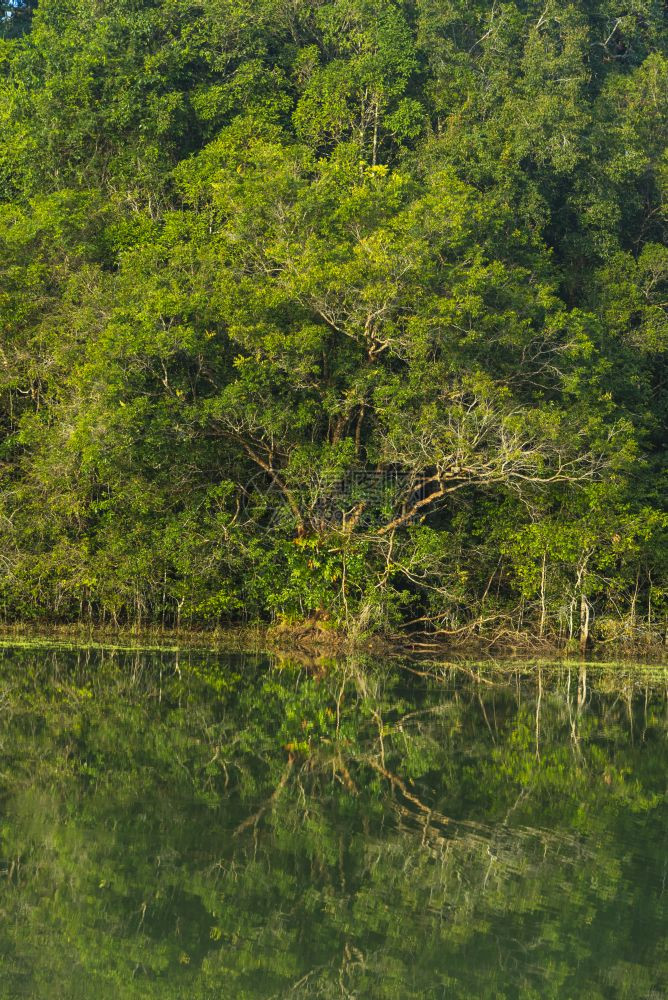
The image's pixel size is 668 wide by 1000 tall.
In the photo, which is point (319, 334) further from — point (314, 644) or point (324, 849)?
point (324, 849)

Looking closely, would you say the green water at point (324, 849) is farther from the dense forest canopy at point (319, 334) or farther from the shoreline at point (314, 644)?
the dense forest canopy at point (319, 334)

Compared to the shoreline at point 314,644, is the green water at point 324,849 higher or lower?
higher

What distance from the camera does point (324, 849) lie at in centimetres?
724

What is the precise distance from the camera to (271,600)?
19.8 m

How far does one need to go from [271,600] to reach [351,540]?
4.84 ft

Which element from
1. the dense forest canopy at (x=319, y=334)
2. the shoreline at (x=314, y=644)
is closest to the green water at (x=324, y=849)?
the shoreline at (x=314, y=644)

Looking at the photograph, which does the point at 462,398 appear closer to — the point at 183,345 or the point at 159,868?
the point at 183,345

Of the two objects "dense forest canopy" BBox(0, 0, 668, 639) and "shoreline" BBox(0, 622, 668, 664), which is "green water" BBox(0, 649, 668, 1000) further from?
"dense forest canopy" BBox(0, 0, 668, 639)

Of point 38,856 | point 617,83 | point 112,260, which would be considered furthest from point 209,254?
point 38,856

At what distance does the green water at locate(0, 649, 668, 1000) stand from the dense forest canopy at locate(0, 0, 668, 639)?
6.63 meters

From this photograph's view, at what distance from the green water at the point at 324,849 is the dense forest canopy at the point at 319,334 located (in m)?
6.63

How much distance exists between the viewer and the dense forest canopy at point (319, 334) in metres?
18.8

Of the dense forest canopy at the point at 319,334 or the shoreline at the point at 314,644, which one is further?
the shoreline at the point at 314,644

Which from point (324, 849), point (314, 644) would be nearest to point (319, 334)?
point (314, 644)
